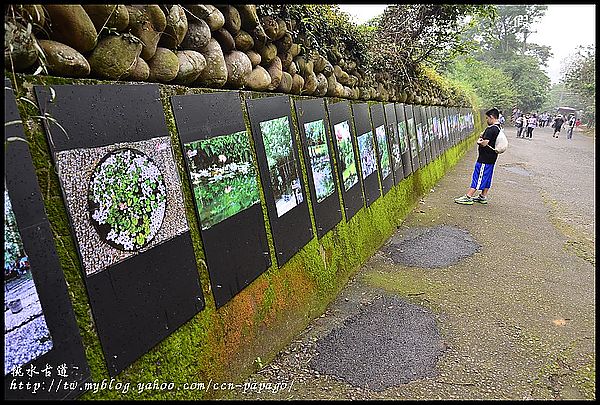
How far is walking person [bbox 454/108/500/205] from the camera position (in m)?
8.59

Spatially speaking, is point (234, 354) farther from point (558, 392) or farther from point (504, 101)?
point (504, 101)

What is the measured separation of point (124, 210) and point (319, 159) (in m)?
2.39

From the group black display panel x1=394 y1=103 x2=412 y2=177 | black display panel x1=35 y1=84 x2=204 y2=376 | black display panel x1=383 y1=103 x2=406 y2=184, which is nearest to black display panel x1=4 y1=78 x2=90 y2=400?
black display panel x1=35 y1=84 x2=204 y2=376

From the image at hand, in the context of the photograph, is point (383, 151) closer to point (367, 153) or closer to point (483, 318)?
point (367, 153)

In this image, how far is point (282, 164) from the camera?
3.52 m

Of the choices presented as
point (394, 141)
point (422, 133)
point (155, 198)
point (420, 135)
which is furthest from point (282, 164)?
point (422, 133)

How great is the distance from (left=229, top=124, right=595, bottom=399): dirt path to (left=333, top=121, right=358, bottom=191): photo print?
41.5 inches

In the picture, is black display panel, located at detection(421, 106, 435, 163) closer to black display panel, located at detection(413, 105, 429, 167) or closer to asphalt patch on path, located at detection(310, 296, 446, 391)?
black display panel, located at detection(413, 105, 429, 167)

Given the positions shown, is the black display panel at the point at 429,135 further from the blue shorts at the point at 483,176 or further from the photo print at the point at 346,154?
the photo print at the point at 346,154

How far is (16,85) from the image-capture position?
1.68m

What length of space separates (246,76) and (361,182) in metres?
2.42

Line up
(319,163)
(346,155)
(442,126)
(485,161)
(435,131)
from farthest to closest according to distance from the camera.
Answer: (442,126), (435,131), (485,161), (346,155), (319,163)

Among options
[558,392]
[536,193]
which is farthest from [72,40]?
[536,193]

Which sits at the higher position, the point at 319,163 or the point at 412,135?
the point at 319,163
